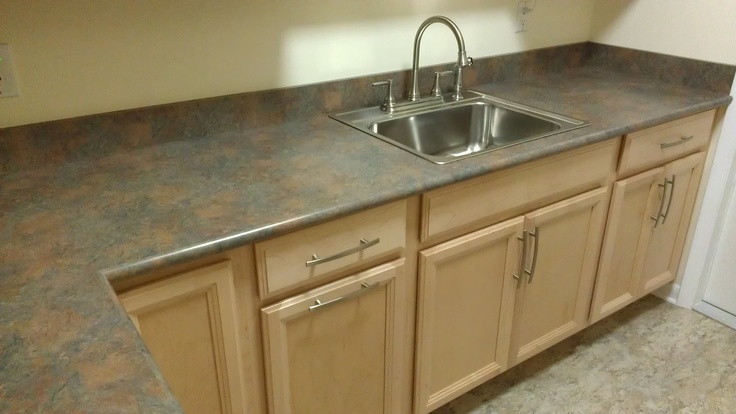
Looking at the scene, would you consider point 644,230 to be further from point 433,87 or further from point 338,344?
point 338,344

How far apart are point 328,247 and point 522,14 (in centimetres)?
133

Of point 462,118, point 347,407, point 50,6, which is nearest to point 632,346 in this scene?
point 462,118

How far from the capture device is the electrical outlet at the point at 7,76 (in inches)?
49.4

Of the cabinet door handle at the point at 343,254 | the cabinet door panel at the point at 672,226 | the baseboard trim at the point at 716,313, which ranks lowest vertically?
the baseboard trim at the point at 716,313

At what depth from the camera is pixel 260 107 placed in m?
1.63

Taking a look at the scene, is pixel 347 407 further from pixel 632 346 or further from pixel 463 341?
pixel 632 346

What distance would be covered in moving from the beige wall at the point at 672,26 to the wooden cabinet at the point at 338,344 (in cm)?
146

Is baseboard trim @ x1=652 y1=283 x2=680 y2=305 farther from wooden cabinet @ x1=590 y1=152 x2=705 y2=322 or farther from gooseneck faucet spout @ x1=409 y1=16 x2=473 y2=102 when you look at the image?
gooseneck faucet spout @ x1=409 y1=16 x2=473 y2=102

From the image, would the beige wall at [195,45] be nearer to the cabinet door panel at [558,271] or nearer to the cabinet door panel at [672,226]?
the cabinet door panel at [558,271]

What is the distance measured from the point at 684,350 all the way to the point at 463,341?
3.37 ft

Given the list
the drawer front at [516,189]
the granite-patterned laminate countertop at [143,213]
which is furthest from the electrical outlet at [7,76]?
the drawer front at [516,189]

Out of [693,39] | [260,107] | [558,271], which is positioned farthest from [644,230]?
[260,107]

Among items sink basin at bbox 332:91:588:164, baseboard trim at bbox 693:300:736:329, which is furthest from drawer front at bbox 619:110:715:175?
baseboard trim at bbox 693:300:736:329

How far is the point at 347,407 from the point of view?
145cm
